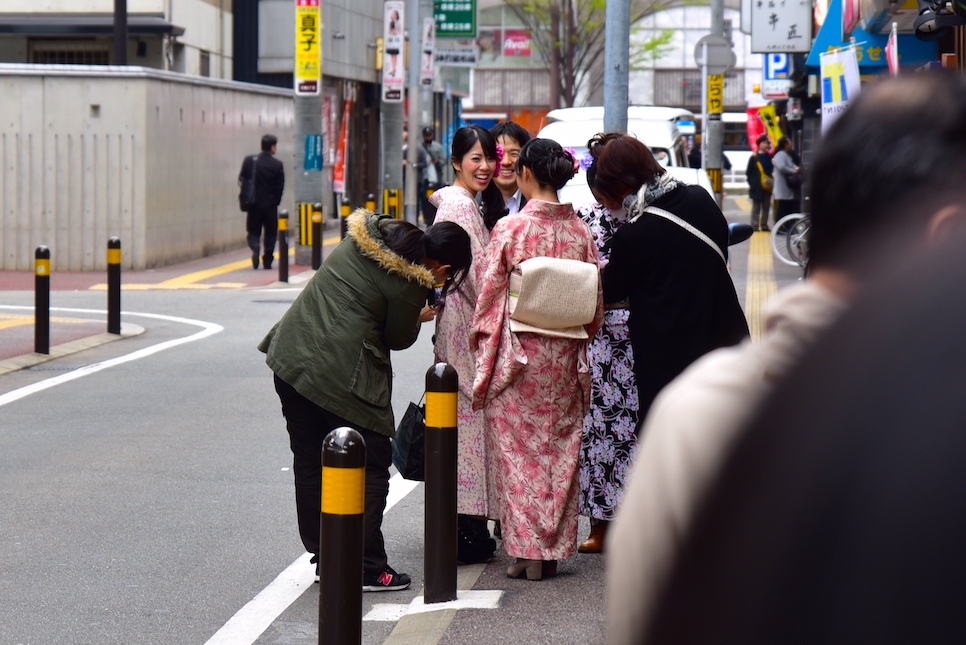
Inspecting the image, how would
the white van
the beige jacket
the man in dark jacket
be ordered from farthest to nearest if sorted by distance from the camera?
the man in dark jacket, the white van, the beige jacket

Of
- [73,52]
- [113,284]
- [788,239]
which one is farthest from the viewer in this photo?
[73,52]

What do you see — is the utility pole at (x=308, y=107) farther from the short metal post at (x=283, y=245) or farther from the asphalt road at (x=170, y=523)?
the asphalt road at (x=170, y=523)

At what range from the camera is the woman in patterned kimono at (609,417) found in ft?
19.4

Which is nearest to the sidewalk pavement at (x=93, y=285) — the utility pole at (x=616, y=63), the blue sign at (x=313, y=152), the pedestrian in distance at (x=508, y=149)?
the blue sign at (x=313, y=152)

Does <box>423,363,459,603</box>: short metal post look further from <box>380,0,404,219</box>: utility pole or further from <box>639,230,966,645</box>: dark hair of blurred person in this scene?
<box>380,0,404,219</box>: utility pole

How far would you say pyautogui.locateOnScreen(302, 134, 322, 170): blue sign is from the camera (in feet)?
69.8

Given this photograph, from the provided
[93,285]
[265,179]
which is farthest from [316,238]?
[93,285]

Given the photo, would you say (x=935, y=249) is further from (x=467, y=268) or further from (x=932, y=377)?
(x=467, y=268)

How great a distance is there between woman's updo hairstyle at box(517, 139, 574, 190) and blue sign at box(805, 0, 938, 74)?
8.02 meters

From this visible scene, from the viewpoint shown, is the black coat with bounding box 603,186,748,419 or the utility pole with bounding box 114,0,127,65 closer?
the black coat with bounding box 603,186,748,419

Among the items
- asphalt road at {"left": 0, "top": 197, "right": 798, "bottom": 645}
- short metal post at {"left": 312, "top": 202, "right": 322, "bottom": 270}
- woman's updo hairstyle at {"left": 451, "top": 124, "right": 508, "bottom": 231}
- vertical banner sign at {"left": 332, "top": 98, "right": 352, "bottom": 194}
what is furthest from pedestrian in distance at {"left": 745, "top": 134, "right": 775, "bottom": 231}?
woman's updo hairstyle at {"left": 451, "top": 124, "right": 508, "bottom": 231}

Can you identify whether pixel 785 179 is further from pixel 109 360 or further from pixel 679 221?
pixel 679 221

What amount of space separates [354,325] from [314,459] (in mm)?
593

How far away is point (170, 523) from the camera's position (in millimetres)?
6719
